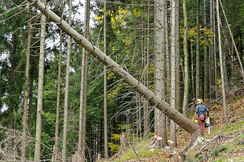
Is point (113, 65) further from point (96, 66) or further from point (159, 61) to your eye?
point (159, 61)

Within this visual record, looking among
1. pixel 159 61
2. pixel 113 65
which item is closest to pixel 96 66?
pixel 159 61

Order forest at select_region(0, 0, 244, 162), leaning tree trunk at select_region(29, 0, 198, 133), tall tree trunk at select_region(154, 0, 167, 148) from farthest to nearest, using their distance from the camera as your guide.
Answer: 1. tall tree trunk at select_region(154, 0, 167, 148)
2. forest at select_region(0, 0, 244, 162)
3. leaning tree trunk at select_region(29, 0, 198, 133)

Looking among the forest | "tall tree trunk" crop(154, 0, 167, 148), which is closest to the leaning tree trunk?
the forest

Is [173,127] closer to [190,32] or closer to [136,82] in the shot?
[136,82]

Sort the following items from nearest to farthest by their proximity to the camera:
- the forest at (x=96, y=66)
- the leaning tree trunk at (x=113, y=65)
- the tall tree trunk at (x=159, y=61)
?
the leaning tree trunk at (x=113, y=65)
the forest at (x=96, y=66)
the tall tree trunk at (x=159, y=61)

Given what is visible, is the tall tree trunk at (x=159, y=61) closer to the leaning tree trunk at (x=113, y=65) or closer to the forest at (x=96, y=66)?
the forest at (x=96, y=66)

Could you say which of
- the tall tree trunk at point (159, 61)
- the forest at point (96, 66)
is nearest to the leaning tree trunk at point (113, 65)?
the forest at point (96, 66)

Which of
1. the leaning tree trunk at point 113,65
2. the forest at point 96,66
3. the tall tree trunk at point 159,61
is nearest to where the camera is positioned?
the leaning tree trunk at point 113,65

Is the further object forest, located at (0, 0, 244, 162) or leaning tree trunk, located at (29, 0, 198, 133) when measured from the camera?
forest, located at (0, 0, 244, 162)

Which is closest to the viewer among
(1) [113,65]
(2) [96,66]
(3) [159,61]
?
(1) [113,65]

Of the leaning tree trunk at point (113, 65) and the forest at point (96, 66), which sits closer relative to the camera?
the leaning tree trunk at point (113, 65)

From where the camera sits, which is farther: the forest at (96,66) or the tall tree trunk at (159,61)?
the tall tree trunk at (159,61)

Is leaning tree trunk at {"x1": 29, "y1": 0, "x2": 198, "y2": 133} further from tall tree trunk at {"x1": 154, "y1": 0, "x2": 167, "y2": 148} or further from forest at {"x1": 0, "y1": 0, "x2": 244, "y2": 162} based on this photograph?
tall tree trunk at {"x1": 154, "y1": 0, "x2": 167, "y2": 148}

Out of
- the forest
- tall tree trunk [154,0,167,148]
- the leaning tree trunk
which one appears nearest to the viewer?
the leaning tree trunk
